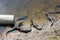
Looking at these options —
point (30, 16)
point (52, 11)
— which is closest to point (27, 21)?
point (30, 16)

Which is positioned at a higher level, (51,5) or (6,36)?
(51,5)

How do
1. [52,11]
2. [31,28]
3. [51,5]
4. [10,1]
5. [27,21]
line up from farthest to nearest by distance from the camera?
[10,1]
[51,5]
[52,11]
[27,21]
[31,28]

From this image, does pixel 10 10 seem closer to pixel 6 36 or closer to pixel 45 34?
pixel 6 36

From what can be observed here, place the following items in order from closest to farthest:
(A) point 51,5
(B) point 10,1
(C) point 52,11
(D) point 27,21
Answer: (D) point 27,21
(C) point 52,11
(A) point 51,5
(B) point 10,1

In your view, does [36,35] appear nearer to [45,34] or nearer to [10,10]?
[45,34]

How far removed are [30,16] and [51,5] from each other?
531 mm

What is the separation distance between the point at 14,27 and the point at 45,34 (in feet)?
1.58

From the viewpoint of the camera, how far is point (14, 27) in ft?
7.55

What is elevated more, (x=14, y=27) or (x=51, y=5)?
(x=51, y=5)

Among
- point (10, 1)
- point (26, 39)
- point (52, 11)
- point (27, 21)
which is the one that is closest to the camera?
point (26, 39)

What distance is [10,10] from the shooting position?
109 inches

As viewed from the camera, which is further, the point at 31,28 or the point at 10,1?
the point at 10,1

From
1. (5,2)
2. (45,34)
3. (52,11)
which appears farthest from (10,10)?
(45,34)

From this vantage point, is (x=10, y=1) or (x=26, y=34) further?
(x=10, y=1)
